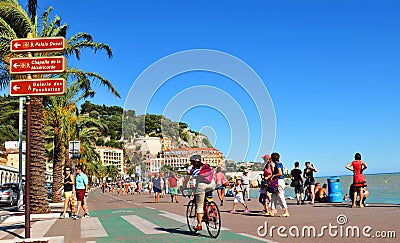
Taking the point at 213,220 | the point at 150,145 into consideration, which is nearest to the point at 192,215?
the point at 213,220

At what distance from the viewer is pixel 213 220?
9.22m

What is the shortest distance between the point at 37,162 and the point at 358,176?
11.3 meters

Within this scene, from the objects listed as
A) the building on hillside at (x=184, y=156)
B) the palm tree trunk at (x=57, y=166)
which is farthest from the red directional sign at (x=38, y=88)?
the palm tree trunk at (x=57, y=166)

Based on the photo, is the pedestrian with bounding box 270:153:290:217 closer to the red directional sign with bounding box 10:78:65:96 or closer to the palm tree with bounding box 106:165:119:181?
the red directional sign with bounding box 10:78:65:96

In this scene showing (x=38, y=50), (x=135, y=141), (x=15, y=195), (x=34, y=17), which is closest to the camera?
(x=38, y=50)

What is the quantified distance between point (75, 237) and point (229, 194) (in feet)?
75.8

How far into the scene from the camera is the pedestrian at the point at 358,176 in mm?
15296

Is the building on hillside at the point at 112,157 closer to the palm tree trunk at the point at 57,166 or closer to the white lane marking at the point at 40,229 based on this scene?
the palm tree trunk at the point at 57,166

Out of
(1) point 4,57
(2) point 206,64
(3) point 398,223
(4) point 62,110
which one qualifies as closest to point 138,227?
(2) point 206,64

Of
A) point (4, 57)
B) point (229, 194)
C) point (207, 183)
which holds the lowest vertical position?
point (229, 194)

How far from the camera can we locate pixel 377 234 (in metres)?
8.88

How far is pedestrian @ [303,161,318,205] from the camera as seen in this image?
18.5 meters

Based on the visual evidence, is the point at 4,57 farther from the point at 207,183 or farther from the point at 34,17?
the point at 207,183

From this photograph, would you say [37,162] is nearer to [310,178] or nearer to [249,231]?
[249,231]
